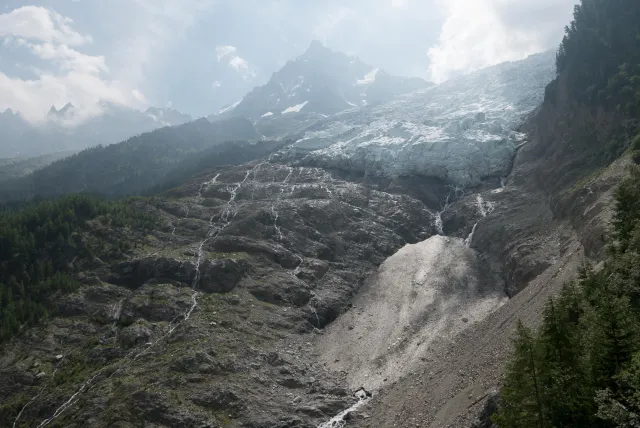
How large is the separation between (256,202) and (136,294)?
46.6 m

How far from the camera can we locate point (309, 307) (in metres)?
94.6

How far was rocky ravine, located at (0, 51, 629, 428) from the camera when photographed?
65500 millimetres

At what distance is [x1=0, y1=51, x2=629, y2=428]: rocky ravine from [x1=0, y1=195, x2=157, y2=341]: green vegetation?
3756 mm

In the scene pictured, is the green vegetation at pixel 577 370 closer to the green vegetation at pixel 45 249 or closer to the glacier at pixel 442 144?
the green vegetation at pixel 45 249

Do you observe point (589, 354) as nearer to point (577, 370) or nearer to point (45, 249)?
point (577, 370)

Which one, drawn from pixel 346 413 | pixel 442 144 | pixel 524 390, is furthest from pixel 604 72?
pixel 524 390

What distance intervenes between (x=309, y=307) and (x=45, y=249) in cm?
5712

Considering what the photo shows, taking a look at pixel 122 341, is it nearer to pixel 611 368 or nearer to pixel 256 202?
pixel 256 202

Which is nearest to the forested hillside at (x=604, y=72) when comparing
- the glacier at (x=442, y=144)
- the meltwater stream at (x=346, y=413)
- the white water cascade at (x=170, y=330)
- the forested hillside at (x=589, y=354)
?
the glacier at (x=442, y=144)

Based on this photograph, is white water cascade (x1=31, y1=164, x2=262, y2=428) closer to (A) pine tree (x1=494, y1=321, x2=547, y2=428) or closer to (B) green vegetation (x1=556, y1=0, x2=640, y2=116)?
(A) pine tree (x1=494, y1=321, x2=547, y2=428)

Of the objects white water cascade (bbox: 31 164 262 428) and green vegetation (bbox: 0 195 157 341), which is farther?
green vegetation (bbox: 0 195 157 341)

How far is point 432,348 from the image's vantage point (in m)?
76.8

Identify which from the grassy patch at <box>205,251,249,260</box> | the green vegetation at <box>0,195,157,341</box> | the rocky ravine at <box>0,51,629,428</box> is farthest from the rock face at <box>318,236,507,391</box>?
the green vegetation at <box>0,195,157,341</box>

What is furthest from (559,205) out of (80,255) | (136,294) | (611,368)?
(80,255)
